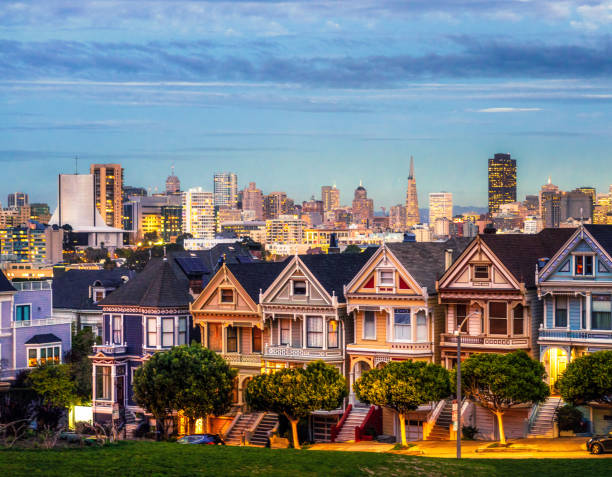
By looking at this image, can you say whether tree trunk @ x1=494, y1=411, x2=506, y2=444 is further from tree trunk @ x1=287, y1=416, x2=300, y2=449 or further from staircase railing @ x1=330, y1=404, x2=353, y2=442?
tree trunk @ x1=287, y1=416, x2=300, y2=449

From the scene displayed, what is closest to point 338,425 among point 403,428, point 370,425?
point 370,425

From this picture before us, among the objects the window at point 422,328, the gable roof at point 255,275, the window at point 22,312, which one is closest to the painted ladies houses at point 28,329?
the window at point 22,312

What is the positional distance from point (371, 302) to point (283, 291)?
601 cm

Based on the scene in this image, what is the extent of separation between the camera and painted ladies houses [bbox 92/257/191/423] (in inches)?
2975

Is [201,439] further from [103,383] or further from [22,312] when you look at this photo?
[22,312]

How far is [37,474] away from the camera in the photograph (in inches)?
1679

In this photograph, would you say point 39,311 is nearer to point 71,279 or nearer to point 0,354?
point 0,354

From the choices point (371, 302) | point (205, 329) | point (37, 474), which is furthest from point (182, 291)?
point (37, 474)

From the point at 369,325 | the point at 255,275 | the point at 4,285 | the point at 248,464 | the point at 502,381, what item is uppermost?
the point at 255,275

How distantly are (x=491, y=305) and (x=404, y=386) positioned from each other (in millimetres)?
7716

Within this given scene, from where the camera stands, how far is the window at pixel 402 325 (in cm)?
6619

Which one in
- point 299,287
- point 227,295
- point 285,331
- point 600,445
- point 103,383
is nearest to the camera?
point 600,445

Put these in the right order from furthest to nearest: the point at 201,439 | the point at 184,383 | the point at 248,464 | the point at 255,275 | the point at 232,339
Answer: the point at 255,275 < the point at 232,339 < the point at 184,383 < the point at 201,439 < the point at 248,464

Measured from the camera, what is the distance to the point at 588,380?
57000mm
